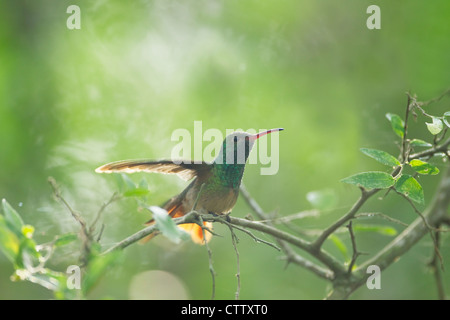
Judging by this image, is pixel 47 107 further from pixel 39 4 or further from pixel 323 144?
pixel 323 144

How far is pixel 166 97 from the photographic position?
5.69 meters

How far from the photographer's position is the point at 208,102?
553cm

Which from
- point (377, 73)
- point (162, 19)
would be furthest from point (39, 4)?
point (377, 73)

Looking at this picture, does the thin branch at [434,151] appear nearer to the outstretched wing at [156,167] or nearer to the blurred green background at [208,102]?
the outstretched wing at [156,167]

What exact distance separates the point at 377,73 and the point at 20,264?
5.36 meters

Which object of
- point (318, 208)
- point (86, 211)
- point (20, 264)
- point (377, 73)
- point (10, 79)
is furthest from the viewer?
point (377, 73)

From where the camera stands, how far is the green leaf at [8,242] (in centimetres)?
152

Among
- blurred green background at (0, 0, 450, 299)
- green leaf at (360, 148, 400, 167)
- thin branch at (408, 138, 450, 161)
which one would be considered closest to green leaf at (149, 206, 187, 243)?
green leaf at (360, 148, 400, 167)

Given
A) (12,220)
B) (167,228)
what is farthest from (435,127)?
(12,220)

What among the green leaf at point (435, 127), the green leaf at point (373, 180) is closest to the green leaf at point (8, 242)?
the green leaf at point (373, 180)

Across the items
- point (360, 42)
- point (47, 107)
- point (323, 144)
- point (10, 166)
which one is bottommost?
point (10, 166)

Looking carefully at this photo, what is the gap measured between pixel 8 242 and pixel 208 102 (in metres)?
4.14

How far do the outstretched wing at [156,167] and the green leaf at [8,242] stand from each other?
0.72 metres

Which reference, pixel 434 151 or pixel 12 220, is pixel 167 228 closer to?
pixel 12 220
